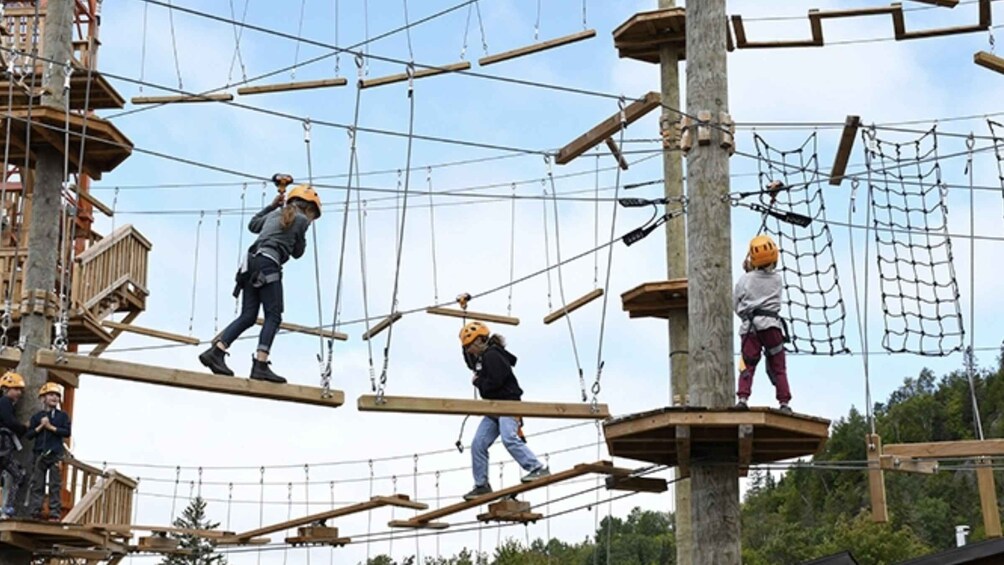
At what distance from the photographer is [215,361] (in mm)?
9109

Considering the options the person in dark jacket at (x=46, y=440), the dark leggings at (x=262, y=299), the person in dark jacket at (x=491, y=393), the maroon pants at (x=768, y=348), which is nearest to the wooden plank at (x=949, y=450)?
the maroon pants at (x=768, y=348)

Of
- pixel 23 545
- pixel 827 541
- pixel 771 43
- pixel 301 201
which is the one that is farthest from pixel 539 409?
pixel 827 541

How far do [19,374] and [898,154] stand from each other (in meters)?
7.03

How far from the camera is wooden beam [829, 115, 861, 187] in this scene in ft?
29.4

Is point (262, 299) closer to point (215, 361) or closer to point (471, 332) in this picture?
point (215, 361)

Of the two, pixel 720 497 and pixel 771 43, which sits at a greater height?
pixel 771 43

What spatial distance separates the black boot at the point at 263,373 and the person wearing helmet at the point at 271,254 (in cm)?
40

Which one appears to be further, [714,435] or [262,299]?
[262,299]

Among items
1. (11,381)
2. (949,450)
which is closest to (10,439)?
(11,381)

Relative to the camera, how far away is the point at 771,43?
10453mm

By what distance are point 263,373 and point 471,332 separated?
9.68 feet

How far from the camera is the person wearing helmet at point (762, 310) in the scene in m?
8.59

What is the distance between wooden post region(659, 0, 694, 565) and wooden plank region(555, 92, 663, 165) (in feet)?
1.26

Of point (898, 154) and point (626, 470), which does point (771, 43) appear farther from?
point (626, 470)
